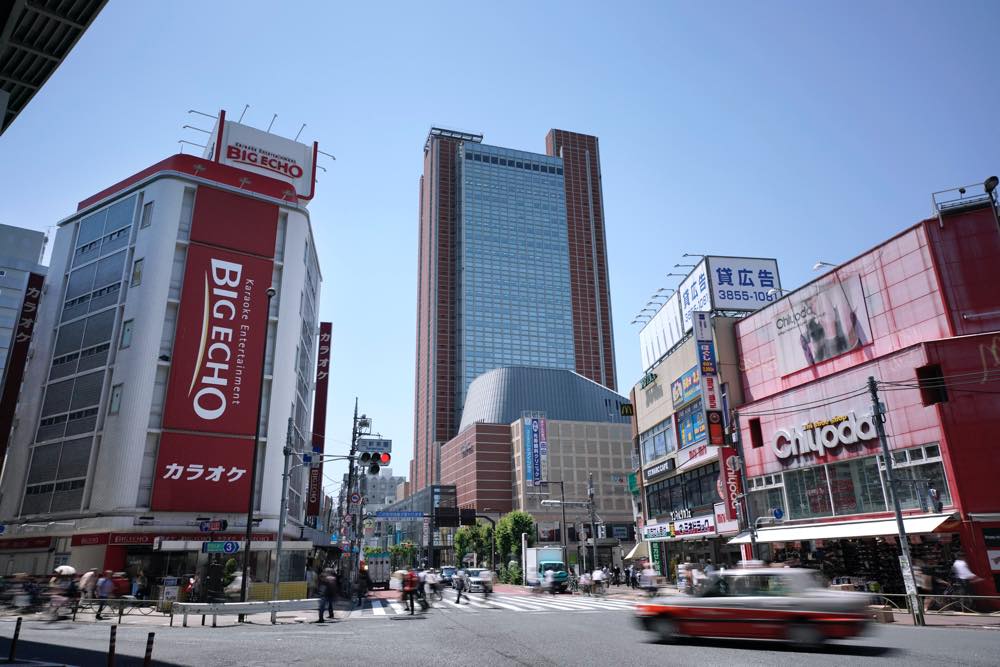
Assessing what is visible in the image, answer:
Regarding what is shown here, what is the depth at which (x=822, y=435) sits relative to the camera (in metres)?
31.5

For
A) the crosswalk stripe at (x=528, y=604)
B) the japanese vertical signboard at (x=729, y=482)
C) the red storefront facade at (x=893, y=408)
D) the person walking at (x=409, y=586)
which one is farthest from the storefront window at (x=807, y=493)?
the person walking at (x=409, y=586)

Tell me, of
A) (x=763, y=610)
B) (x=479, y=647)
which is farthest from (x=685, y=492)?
(x=479, y=647)

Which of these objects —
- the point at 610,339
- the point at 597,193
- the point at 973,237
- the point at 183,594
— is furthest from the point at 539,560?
the point at 597,193

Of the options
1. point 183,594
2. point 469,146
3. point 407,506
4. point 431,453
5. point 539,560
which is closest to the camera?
point 183,594

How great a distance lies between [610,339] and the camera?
17450 cm

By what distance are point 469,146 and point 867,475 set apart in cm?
17222

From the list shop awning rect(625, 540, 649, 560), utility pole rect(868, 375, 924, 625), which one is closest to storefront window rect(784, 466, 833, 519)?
utility pole rect(868, 375, 924, 625)

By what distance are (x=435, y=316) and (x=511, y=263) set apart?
86.9 ft

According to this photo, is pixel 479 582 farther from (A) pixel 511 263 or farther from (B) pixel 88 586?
(A) pixel 511 263

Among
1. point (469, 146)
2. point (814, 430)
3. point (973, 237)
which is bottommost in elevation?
point (814, 430)

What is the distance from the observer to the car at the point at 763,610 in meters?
12.1

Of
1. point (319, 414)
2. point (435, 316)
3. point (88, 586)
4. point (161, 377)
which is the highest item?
point (435, 316)

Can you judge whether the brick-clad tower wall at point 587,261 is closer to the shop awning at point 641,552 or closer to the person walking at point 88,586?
the shop awning at point 641,552

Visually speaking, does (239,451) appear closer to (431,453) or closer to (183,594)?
(183,594)
